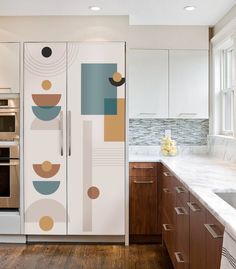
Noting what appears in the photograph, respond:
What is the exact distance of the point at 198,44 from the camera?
13.8ft

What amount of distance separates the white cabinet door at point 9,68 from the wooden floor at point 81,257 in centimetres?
164

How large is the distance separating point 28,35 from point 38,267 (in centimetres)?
229

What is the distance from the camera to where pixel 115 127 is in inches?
149

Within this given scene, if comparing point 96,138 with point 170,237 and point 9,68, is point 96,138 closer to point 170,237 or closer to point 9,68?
point 9,68

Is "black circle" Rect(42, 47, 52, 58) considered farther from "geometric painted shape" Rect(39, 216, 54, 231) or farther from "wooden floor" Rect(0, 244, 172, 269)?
"wooden floor" Rect(0, 244, 172, 269)

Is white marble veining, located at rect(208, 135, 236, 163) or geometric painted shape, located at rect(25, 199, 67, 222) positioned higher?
white marble veining, located at rect(208, 135, 236, 163)

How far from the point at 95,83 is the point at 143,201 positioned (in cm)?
134

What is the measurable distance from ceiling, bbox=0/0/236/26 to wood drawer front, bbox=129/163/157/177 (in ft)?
5.13

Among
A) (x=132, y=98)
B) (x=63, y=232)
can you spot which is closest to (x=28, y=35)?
(x=132, y=98)

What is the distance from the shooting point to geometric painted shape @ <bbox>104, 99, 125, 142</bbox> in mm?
3781

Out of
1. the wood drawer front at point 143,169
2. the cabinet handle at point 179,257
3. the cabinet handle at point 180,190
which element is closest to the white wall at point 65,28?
the wood drawer front at point 143,169

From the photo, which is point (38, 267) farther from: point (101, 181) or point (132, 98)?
point (132, 98)

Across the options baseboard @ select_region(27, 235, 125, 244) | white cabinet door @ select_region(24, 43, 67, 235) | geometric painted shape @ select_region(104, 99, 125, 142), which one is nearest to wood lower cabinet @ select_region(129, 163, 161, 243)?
baseboard @ select_region(27, 235, 125, 244)

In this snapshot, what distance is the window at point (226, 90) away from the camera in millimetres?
4062
